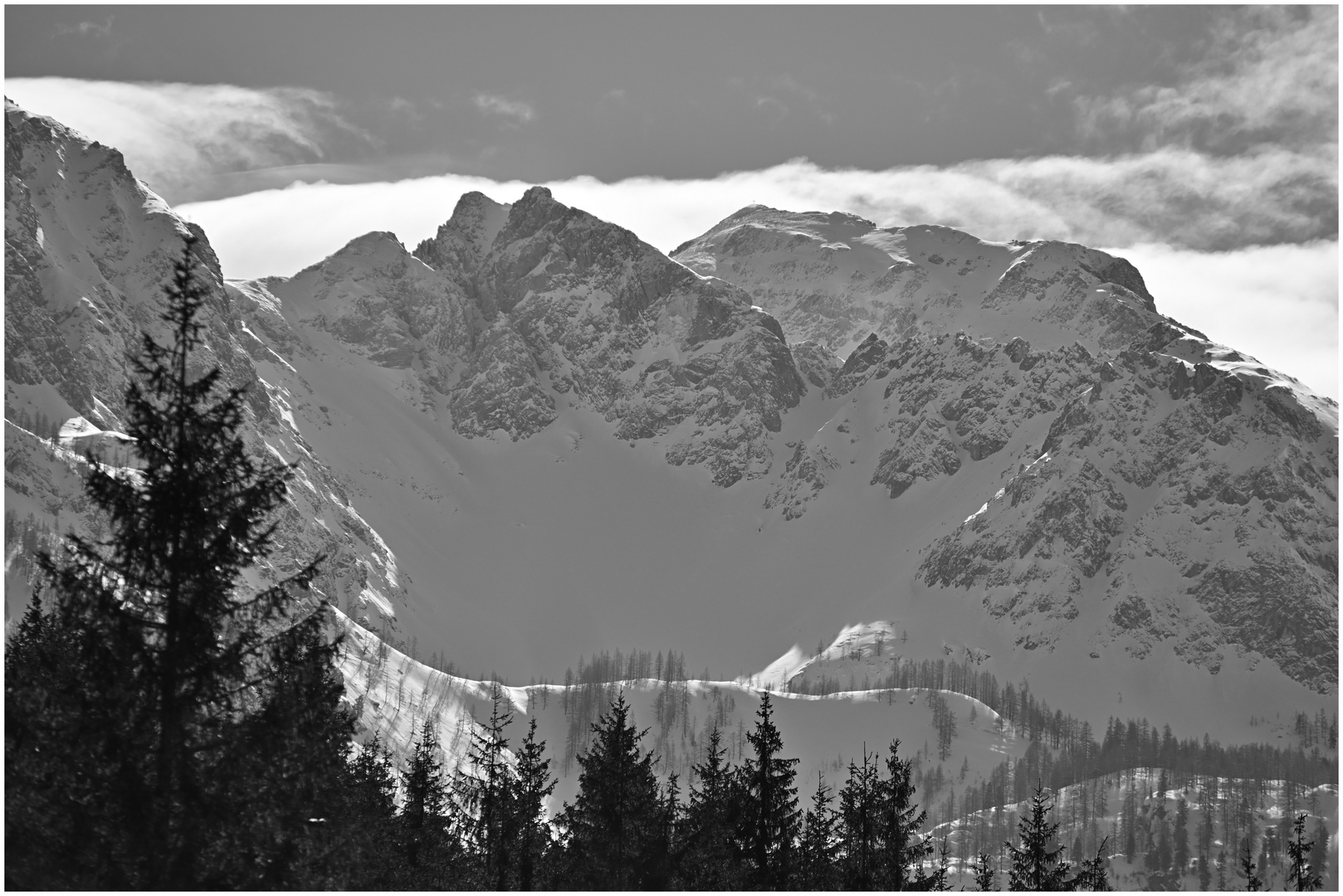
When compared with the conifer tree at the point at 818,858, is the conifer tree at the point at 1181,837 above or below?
above

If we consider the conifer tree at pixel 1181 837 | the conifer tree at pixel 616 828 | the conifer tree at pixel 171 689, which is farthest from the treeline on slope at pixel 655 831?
the conifer tree at pixel 1181 837

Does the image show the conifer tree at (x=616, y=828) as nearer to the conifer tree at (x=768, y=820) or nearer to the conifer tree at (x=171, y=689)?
the conifer tree at (x=768, y=820)

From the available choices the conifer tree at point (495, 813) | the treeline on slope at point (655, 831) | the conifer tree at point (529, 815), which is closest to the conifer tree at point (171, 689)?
the treeline on slope at point (655, 831)

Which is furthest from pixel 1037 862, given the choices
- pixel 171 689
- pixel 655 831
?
pixel 171 689

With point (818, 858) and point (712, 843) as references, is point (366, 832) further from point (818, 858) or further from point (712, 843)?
point (818, 858)

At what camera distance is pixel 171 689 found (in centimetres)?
2438

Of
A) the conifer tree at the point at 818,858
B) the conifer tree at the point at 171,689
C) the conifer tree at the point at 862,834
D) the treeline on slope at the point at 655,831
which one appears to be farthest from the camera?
the conifer tree at the point at 818,858

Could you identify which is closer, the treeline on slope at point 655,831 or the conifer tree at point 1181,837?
the treeline on slope at point 655,831

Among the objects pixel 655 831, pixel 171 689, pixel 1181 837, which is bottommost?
pixel 655 831

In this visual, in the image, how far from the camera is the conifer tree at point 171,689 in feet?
78.6

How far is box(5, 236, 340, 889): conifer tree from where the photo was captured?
23953mm

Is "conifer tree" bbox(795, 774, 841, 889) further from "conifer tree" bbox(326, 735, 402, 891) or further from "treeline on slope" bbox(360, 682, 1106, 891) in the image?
"conifer tree" bbox(326, 735, 402, 891)

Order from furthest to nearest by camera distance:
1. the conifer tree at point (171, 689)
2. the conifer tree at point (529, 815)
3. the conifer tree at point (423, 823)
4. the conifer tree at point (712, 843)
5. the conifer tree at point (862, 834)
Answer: the conifer tree at point (423, 823), the conifer tree at point (529, 815), the conifer tree at point (862, 834), the conifer tree at point (712, 843), the conifer tree at point (171, 689)

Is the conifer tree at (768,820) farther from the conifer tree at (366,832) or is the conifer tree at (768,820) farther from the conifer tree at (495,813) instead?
the conifer tree at (366,832)
